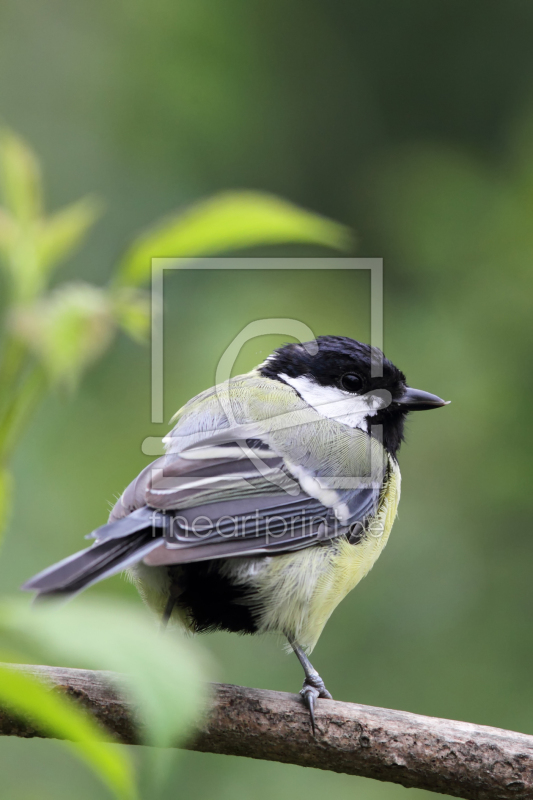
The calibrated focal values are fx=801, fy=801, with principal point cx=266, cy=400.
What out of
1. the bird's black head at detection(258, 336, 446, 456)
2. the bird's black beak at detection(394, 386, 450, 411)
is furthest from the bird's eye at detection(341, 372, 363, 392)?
the bird's black beak at detection(394, 386, 450, 411)

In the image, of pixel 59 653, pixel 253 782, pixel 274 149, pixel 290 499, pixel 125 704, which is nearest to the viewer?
pixel 59 653

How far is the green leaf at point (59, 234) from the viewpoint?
66 centimetres

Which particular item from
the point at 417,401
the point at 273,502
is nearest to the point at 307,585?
the point at 273,502

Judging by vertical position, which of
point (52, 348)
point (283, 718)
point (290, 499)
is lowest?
point (283, 718)

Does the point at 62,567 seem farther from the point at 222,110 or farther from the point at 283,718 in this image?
the point at 222,110

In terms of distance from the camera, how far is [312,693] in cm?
158

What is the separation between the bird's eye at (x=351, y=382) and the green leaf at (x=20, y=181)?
1560 mm

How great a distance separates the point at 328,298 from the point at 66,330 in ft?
7.83

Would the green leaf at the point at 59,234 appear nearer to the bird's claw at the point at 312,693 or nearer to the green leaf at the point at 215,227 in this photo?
the green leaf at the point at 215,227

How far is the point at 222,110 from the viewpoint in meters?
3.11

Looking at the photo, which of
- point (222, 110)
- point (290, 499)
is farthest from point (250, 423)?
point (222, 110)

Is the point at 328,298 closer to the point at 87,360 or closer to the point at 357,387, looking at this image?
the point at 357,387

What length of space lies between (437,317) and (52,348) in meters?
2.36

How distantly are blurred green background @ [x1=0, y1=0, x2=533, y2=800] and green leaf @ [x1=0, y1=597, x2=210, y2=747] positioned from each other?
1.81 meters
